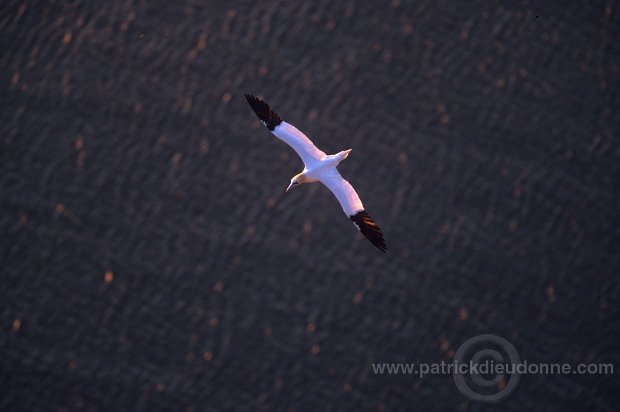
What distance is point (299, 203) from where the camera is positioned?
18.1m

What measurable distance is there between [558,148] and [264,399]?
6886mm

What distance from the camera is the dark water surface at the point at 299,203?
57.7ft

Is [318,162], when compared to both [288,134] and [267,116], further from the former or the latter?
[267,116]

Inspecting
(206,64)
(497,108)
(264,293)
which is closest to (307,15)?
(206,64)

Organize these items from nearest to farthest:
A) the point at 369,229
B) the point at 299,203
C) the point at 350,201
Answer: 1. the point at 369,229
2. the point at 350,201
3. the point at 299,203

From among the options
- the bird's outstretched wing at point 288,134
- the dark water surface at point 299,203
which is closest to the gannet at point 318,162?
the bird's outstretched wing at point 288,134

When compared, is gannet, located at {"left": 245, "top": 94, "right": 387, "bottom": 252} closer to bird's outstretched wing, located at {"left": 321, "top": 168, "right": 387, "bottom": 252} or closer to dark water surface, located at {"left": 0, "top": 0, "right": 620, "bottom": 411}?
bird's outstretched wing, located at {"left": 321, "top": 168, "right": 387, "bottom": 252}

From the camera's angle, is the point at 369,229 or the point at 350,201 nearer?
the point at 369,229

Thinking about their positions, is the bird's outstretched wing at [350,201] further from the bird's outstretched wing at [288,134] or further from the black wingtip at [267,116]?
the black wingtip at [267,116]

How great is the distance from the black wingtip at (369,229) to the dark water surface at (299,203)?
2.43 meters

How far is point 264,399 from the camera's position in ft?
57.3

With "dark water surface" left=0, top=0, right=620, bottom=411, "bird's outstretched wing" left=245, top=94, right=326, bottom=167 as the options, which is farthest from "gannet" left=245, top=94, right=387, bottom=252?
"dark water surface" left=0, top=0, right=620, bottom=411

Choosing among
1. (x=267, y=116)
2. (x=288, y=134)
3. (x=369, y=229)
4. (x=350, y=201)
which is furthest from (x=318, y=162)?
(x=369, y=229)

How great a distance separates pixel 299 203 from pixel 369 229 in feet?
9.57
